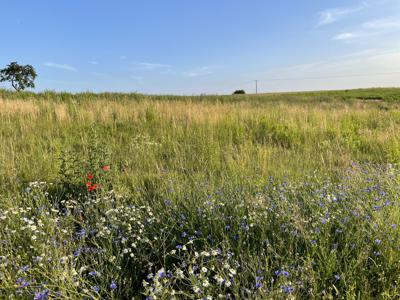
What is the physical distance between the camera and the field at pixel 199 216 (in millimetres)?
2049

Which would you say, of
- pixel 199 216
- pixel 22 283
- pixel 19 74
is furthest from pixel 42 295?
pixel 19 74

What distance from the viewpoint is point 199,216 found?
111 inches

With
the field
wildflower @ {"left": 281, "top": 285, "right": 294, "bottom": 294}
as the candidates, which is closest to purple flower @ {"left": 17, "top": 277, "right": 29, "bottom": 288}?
the field

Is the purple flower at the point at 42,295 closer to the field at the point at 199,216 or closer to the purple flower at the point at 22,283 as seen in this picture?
the field at the point at 199,216

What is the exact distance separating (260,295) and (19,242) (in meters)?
2.06

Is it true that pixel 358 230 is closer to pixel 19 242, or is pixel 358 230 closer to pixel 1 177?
pixel 19 242

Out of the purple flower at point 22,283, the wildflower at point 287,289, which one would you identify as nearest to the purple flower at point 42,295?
the purple flower at point 22,283

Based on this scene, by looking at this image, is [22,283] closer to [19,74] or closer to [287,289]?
[287,289]

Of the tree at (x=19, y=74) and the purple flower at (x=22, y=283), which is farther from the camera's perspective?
the tree at (x=19, y=74)

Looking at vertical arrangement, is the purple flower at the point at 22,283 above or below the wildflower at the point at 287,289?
above

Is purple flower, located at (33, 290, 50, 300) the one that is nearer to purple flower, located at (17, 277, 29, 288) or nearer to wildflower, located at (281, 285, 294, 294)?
purple flower, located at (17, 277, 29, 288)

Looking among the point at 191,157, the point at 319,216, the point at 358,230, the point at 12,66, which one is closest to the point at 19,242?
the point at 319,216

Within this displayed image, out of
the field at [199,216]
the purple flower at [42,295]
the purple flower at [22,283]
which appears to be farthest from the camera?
the field at [199,216]

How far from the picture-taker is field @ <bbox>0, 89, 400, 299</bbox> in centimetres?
205
